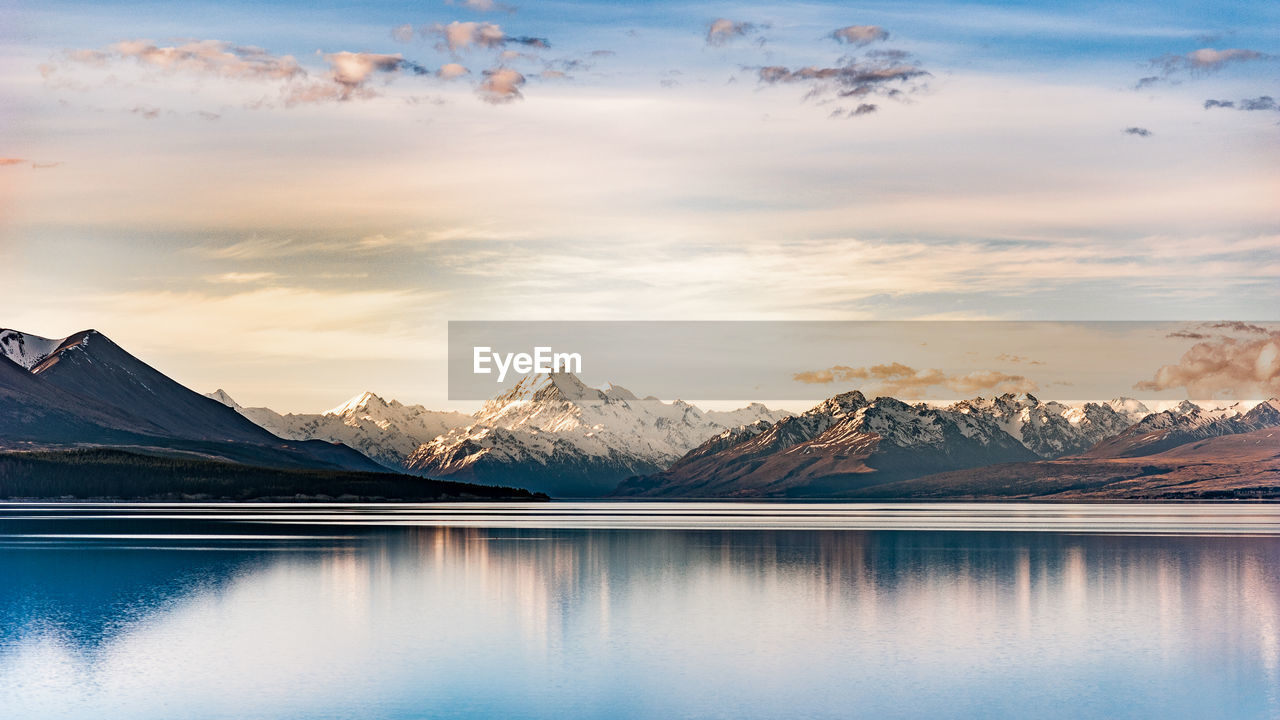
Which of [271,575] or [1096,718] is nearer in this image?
[1096,718]

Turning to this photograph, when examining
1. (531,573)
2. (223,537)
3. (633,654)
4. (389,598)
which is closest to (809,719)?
(633,654)

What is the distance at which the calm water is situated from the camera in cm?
3569

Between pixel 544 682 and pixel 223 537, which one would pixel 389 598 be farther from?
pixel 223 537

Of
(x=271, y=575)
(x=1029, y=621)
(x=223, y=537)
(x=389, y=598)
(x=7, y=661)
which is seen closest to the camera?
(x=7, y=661)

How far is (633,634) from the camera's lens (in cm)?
4878

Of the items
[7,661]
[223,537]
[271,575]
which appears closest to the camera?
[7,661]

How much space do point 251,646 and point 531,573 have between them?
3029 cm

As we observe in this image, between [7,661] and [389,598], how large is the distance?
22.0m

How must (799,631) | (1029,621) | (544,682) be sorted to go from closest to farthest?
(544,682)
(799,631)
(1029,621)

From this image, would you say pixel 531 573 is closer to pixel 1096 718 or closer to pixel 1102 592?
pixel 1102 592

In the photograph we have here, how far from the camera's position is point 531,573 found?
75312 mm

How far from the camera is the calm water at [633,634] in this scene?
35.7 metres

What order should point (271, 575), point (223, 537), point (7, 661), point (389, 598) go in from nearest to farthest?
point (7, 661), point (389, 598), point (271, 575), point (223, 537)

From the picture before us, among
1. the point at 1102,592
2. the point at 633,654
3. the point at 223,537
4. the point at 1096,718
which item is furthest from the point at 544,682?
the point at 223,537
